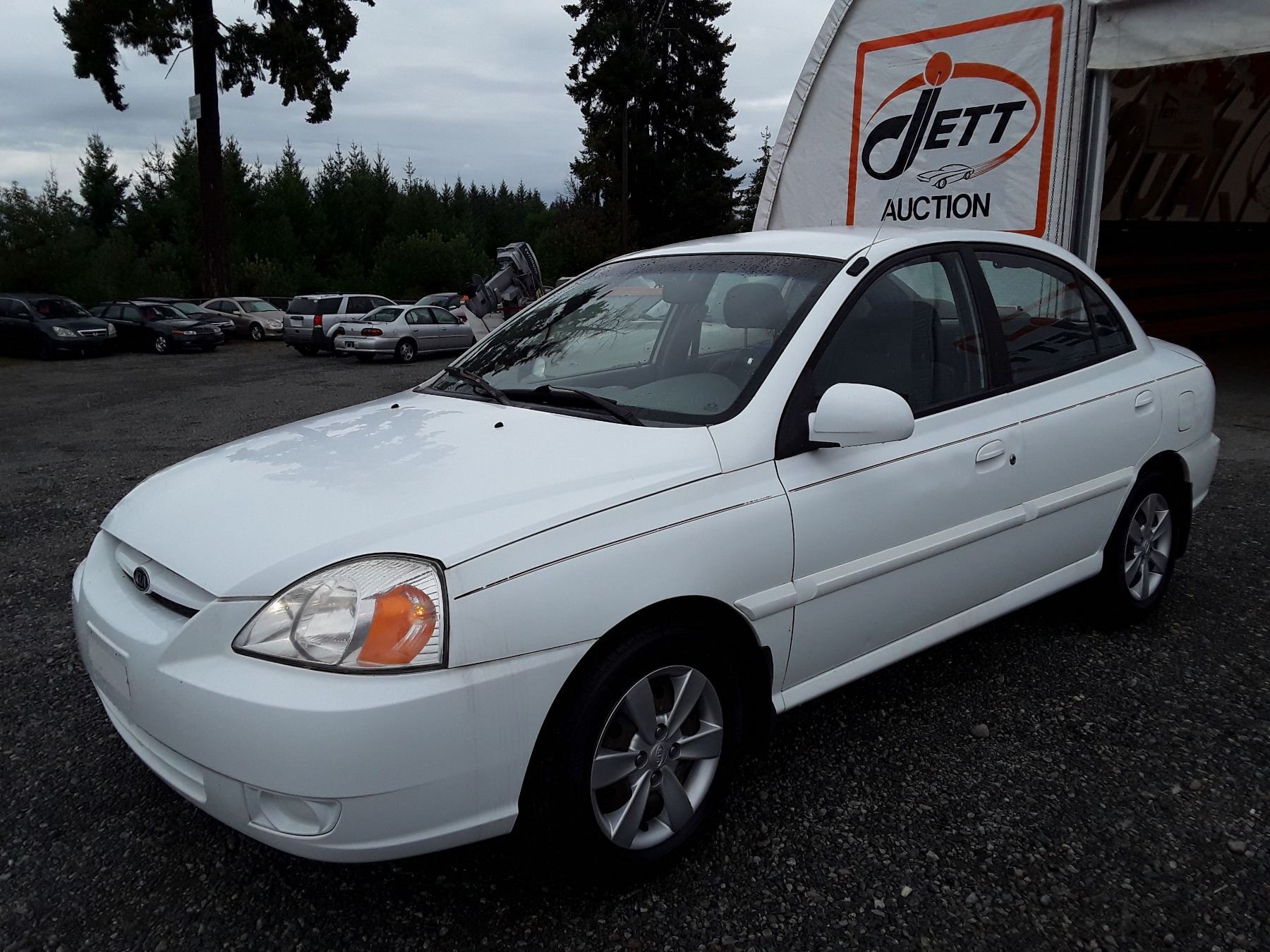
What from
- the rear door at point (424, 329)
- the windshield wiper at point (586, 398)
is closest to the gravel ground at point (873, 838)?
the windshield wiper at point (586, 398)

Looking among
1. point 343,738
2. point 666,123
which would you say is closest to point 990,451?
point 343,738

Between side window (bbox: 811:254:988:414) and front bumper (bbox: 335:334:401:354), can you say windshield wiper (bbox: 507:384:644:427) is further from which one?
front bumper (bbox: 335:334:401:354)

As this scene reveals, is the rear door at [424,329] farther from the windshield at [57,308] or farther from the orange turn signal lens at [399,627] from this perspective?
the orange turn signal lens at [399,627]

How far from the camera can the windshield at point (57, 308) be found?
70.1ft

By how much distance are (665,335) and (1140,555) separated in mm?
2228

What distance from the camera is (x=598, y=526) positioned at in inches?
83.7

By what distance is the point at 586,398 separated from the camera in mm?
2730

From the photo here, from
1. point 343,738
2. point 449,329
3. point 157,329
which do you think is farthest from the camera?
point 157,329

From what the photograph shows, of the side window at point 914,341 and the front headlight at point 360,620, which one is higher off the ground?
the side window at point 914,341

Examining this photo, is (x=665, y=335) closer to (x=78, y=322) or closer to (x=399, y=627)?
(x=399, y=627)

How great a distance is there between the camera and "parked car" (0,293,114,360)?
2081 centimetres

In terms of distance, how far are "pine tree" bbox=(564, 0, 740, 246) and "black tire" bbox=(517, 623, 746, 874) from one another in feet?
131

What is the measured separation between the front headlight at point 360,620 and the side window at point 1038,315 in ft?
7.22

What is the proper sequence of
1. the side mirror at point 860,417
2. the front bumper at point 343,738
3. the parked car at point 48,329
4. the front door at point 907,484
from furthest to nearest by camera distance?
1. the parked car at point 48,329
2. the front door at point 907,484
3. the side mirror at point 860,417
4. the front bumper at point 343,738
